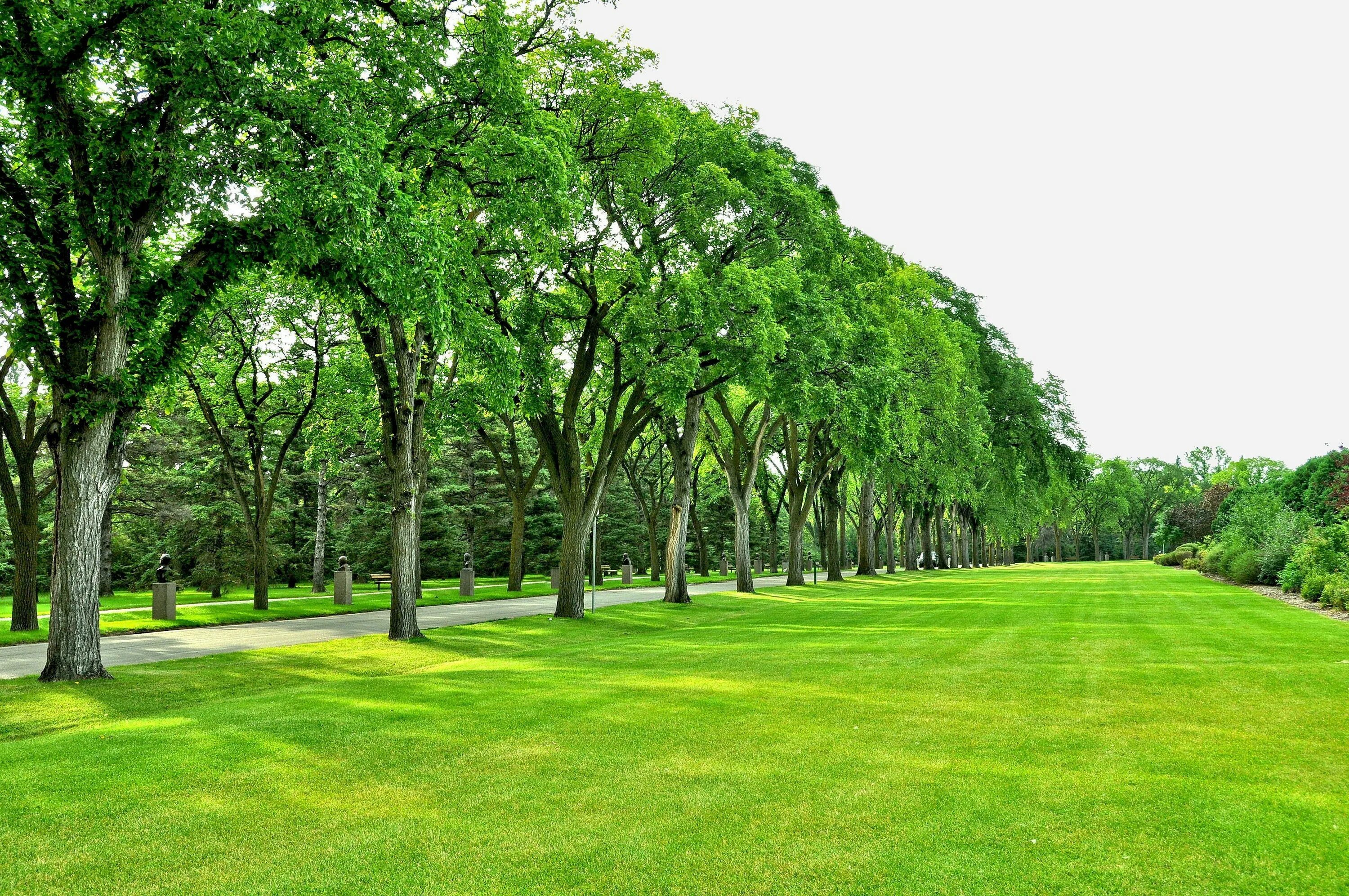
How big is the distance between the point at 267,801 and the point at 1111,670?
33.1 ft

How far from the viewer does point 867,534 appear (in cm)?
4681

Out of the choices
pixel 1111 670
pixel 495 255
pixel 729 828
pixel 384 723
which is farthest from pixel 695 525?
pixel 729 828

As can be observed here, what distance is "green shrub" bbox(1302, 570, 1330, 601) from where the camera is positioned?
2309cm

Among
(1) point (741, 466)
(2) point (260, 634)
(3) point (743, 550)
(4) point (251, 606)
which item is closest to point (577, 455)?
(2) point (260, 634)

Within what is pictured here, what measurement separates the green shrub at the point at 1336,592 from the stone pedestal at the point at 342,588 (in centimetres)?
2588

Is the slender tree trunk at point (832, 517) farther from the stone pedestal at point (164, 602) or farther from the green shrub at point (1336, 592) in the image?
the stone pedestal at point (164, 602)

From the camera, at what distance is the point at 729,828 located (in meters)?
5.35

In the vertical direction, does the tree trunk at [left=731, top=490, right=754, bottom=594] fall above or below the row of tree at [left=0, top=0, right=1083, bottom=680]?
below

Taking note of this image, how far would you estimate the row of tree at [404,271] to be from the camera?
11.4 meters

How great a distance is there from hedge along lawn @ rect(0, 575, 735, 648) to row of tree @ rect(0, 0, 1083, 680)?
67.6 inches

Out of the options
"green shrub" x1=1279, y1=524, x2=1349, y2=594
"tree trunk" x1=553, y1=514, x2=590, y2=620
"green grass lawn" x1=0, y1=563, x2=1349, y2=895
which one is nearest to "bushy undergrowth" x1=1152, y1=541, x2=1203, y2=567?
"green shrub" x1=1279, y1=524, x2=1349, y2=594

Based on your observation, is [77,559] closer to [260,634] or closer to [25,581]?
[260,634]

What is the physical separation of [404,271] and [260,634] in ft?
32.3

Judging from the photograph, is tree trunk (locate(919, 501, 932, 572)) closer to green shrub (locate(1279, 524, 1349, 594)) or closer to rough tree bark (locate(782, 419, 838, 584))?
rough tree bark (locate(782, 419, 838, 584))
